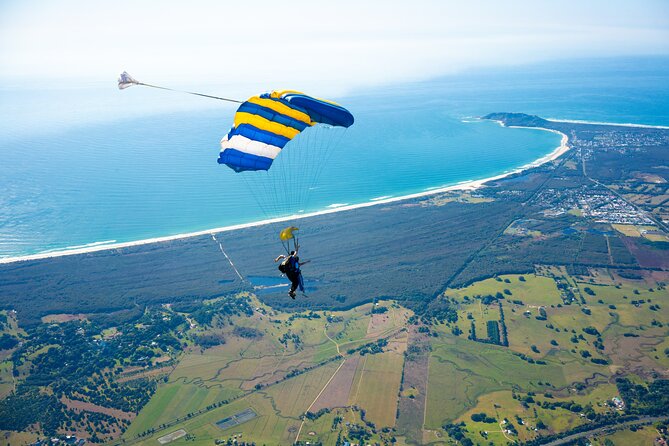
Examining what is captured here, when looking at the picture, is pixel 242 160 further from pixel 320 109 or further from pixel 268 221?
pixel 268 221

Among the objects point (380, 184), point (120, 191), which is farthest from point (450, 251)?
point (120, 191)

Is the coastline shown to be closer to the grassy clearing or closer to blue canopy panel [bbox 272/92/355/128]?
the grassy clearing

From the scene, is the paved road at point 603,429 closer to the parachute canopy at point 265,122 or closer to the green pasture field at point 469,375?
the green pasture field at point 469,375

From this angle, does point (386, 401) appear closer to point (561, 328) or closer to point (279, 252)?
point (561, 328)

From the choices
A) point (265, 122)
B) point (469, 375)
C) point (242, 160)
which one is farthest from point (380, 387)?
point (265, 122)

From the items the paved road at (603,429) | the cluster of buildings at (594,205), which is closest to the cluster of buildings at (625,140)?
the cluster of buildings at (594,205)

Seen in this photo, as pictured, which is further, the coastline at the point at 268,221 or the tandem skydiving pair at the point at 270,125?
the coastline at the point at 268,221

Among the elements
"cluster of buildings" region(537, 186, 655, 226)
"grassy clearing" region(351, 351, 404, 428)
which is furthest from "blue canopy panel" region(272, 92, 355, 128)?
"cluster of buildings" region(537, 186, 655, 226)
